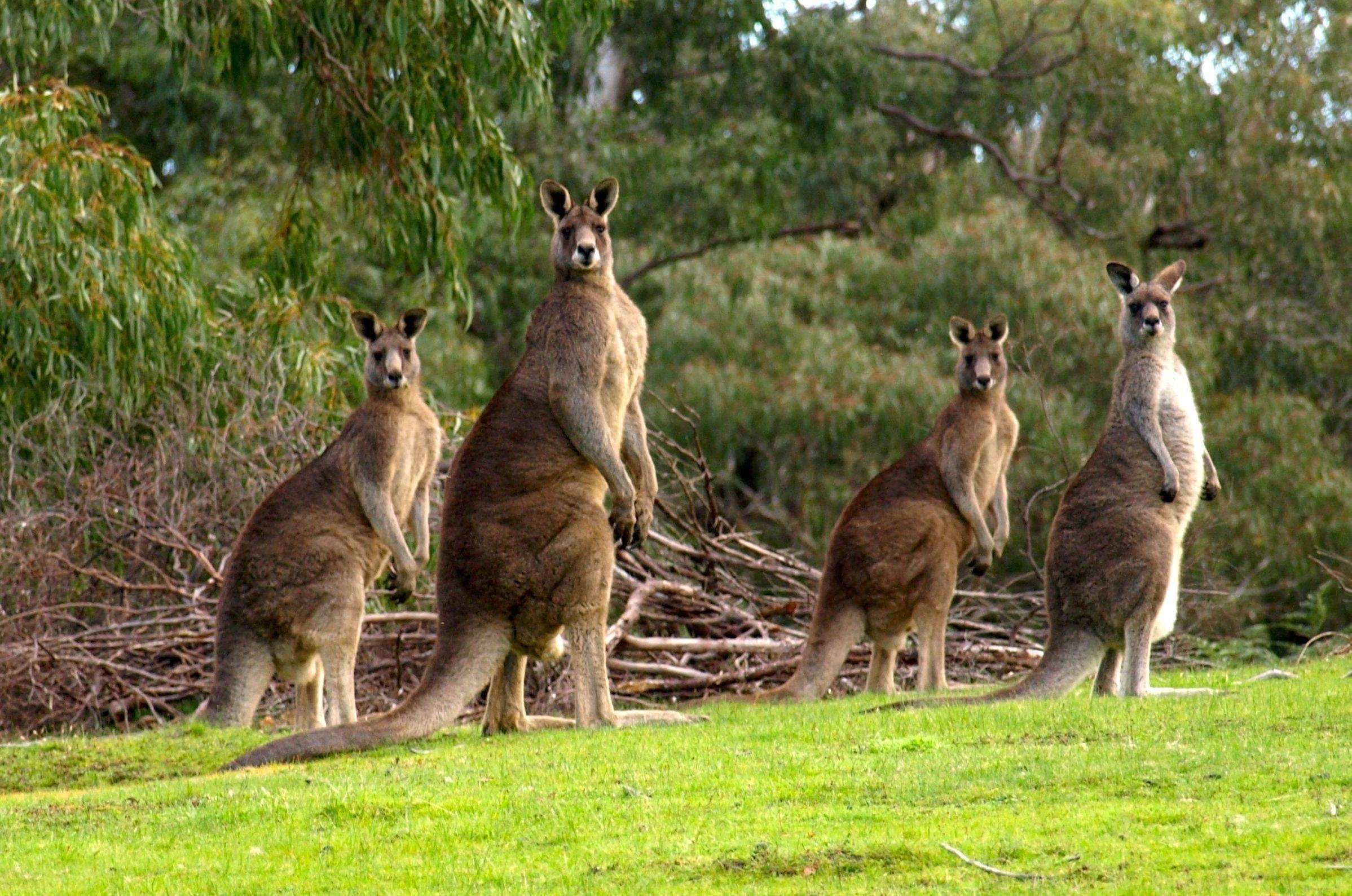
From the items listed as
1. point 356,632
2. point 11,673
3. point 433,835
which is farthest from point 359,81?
point 433,835

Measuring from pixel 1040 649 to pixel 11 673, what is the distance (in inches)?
281

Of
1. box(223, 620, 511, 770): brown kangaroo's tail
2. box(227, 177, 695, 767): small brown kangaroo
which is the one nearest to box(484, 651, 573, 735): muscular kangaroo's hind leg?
box(227, 177, 695, 767): small brown kangaroo

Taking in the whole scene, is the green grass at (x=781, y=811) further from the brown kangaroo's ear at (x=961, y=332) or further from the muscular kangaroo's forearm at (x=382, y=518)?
the brown kangaroo's ear at (x=961, y=332)

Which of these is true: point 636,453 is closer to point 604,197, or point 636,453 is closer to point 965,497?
point 604,197

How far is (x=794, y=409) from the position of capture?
85.4ft

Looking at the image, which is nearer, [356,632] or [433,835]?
[433,835]

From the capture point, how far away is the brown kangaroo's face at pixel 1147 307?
9383 millimetres

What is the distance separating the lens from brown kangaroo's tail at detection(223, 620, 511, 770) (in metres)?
8.06

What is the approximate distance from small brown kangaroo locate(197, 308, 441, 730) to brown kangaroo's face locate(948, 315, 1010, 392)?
3447 millimetres

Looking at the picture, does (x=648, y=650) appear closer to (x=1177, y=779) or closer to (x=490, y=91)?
(x=1177, y=779)

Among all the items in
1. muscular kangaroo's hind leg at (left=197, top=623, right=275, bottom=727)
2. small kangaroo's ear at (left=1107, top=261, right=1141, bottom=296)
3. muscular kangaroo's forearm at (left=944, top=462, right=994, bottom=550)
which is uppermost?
small kangaroo's ear at (left=1107, top=261, right=1141, bottom=296)

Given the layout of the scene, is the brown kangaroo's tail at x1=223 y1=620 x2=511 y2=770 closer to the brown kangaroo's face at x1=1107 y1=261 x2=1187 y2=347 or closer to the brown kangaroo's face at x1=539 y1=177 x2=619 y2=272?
the brown kangaroo's face at x1=539 y1=177 x2=619 y2=272

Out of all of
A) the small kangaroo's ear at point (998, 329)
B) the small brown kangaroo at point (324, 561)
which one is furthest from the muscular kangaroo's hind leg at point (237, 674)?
the small kangaroo's ear at point (998, 329)

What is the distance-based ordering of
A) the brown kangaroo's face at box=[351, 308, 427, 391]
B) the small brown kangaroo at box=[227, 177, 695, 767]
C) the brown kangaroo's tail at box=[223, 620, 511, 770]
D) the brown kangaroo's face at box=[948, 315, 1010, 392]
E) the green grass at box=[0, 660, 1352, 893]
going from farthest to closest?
the brown kangaroo's face at box=[948, 315, 1010, 392] < the brown kangaroo's face at box=[351, 308, 427, 391] < the small brown kangaroo at box=[227, 177, 695, 767] < the brown kangaroo's tail at box=[223, 620, 511, 770] < the green grass at box=[0, 660, 1352, 893]
